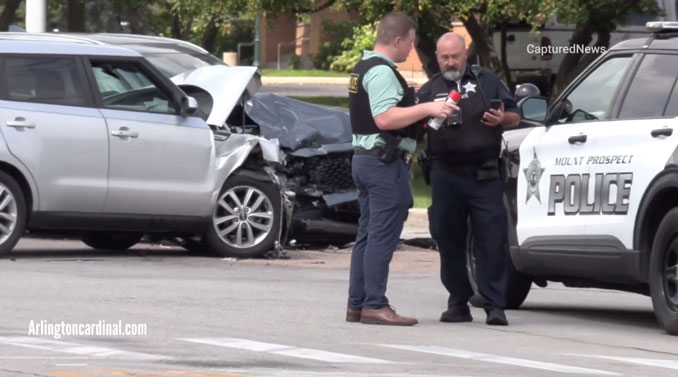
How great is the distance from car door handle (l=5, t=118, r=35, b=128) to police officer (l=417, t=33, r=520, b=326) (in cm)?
431

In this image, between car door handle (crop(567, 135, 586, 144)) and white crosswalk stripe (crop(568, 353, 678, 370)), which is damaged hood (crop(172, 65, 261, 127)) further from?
white crosswalk stripe (crop(568, 353, 678, 370))

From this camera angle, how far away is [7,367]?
7195 millimetres

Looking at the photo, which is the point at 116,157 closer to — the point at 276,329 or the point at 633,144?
the point at 276,329

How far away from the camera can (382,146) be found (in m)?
8.88

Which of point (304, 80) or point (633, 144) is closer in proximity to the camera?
point (633, 144)

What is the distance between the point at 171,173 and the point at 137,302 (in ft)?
11.2

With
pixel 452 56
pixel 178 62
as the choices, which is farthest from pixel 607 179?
pixel 178 62

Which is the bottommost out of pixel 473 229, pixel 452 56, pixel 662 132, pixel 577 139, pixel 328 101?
pixel 328 101

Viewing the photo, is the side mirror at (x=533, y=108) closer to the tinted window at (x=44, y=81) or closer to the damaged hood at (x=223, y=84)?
the damaged hood at (x=223, y=84)

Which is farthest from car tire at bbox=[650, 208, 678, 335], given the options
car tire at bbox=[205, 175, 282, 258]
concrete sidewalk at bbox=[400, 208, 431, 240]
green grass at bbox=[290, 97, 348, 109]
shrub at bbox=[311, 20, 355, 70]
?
shrub at bbox=[311, 20, 355, 70]

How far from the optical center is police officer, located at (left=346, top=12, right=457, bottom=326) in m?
8.83

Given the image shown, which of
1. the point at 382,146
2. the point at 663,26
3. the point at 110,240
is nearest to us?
the point at 382,146

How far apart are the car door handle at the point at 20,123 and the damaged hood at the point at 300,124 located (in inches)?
104

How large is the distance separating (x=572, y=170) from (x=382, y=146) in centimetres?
138
